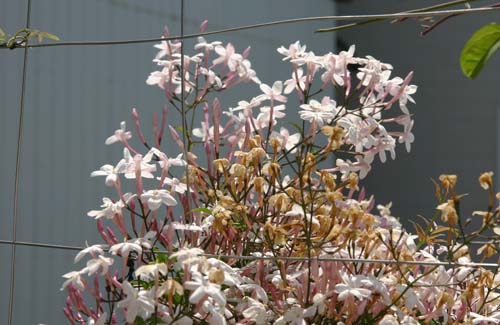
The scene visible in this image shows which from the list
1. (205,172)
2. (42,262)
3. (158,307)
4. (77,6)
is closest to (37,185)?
(42,262)

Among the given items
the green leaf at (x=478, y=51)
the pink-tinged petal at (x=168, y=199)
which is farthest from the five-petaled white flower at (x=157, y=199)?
the green leaf at (x=478, y=51)

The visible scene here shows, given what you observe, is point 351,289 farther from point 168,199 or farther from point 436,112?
point 436,112

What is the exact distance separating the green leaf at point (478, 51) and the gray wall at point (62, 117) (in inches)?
91.8

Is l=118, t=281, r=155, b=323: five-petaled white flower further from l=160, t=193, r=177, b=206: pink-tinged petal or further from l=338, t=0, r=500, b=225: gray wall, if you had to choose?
l=338, t=0, r=500, b=225: gray wall

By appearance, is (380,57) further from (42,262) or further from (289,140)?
(289,140)

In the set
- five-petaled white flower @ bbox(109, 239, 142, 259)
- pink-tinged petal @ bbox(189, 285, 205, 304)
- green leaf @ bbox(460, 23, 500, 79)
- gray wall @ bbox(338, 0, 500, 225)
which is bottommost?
pink-tinged petal @ bbox(189, 285, 205, 304)

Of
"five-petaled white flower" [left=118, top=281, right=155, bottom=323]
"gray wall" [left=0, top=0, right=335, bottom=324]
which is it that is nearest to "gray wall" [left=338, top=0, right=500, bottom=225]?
"gray wall" [left=0, top=0, right=335, bottom=324]

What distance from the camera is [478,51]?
573mm

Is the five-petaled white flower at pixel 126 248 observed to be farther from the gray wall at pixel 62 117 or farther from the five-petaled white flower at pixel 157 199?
the gray wall at pixel 62 117

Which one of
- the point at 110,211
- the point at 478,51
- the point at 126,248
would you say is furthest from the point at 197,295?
the point at 478,51

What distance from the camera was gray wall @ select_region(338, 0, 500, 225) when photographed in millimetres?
4297

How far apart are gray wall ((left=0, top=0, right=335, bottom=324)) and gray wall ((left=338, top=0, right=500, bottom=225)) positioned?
4.60 ft

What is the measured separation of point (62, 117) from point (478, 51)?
2.69 m

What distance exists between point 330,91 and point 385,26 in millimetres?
509
